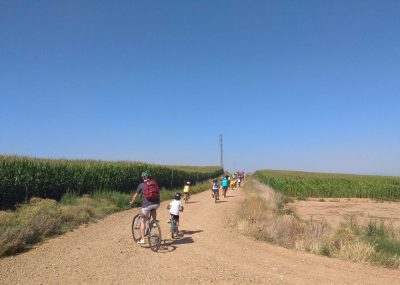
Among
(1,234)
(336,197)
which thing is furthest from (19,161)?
(336,197)

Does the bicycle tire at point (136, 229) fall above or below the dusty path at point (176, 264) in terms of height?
above

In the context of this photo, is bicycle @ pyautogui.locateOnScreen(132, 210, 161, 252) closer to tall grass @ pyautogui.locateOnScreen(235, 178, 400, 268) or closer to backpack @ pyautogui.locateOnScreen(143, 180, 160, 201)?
backpack @ pyautogui.locateOnScreen(143, 180, 160, 201)

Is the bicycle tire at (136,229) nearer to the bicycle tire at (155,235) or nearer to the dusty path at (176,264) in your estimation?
the dusty path at (176,264)

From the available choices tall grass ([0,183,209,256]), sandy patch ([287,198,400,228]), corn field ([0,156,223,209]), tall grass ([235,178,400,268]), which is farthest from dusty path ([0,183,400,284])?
sandy patch ([287,198,400,228])

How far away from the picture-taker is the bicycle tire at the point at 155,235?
36.8 ft

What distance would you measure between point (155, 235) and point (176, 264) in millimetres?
1846

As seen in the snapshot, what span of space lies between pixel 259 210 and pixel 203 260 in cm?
977

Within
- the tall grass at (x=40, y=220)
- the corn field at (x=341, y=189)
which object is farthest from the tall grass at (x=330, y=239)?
the corn field at (x=341, y=189)

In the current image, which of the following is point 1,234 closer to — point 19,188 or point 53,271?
point 53,271

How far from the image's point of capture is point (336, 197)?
50.4 meters

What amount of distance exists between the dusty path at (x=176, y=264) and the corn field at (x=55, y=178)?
20.9 ft

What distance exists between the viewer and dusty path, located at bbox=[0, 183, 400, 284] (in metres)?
8.69

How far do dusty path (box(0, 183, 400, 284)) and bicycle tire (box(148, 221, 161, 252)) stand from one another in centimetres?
19

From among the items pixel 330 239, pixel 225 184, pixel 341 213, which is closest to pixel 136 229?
pixel 330 239
